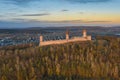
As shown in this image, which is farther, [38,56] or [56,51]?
[56,51]

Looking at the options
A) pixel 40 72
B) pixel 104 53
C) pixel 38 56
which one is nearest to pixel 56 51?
pixel 38 56

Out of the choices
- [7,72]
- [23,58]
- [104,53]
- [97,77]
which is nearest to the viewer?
[7,72]

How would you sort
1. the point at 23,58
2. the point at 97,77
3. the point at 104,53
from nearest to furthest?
the point at 97,77, the point at 23,58, the point at 104,53

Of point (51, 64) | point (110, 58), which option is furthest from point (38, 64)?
point (110, 58)

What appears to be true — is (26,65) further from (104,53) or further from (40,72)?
(104,53)

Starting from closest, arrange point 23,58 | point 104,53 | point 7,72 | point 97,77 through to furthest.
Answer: point 7,72 < point 97,77 < point 23,58 < point 104,53

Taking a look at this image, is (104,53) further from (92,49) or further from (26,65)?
(26,65)
